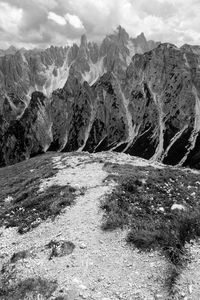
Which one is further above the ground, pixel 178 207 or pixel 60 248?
pixel 178 207

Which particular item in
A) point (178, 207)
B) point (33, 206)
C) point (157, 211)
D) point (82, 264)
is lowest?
point (82, 264)

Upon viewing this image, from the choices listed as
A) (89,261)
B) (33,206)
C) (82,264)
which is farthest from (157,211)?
(33,206)

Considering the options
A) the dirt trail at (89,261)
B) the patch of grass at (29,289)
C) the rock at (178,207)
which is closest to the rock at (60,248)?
the dirt trail at (89,261)

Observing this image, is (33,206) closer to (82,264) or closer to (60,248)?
(60,248)

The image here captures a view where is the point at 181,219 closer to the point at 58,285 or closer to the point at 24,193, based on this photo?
the point at 58,285

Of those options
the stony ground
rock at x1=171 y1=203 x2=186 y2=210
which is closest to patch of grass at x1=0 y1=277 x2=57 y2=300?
the stony ground

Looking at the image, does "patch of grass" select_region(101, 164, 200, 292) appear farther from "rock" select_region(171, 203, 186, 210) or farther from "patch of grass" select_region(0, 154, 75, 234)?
"patch of grass" select_region(0, 154, 75, 234)

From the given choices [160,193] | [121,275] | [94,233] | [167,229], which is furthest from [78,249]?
[160,193]
